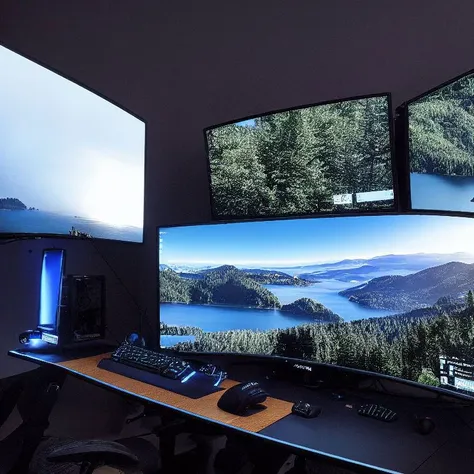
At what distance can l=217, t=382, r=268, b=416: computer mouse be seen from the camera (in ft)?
3.95

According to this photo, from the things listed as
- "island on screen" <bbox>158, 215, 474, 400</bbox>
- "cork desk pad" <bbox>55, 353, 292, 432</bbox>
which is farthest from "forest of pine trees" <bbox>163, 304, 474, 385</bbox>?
"cork desk pad" <bbox>55, 353, 292, 432</bbox>

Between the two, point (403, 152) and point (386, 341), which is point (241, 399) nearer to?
point (386, 341)

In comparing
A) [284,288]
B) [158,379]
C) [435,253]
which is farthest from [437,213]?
[158,379]

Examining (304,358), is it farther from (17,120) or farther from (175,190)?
(17,120)

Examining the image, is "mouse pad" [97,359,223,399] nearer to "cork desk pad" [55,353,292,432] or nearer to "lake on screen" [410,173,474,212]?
"cork desk pad" [55,353,292,432]

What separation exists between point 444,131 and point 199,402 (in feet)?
3.48

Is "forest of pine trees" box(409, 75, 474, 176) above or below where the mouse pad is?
above

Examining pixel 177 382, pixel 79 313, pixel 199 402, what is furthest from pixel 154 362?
pixel 79 313

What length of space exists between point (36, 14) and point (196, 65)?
0.89 meters

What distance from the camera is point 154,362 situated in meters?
1.58

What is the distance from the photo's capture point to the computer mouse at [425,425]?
1.09 meters

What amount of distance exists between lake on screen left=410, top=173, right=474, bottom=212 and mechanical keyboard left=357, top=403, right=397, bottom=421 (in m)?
0.60

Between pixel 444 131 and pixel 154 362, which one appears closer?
pixel 444 131

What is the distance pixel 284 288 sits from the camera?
4.99ft
